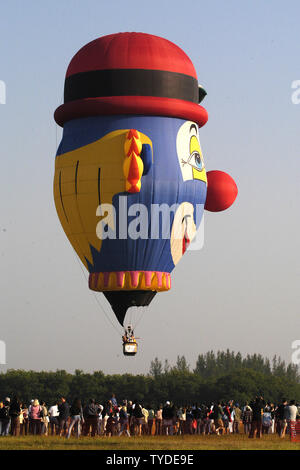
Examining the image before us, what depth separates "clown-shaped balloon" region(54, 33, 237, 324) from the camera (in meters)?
40.4

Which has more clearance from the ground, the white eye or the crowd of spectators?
the white eye

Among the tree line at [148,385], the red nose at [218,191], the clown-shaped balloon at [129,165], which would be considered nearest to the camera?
the clown-shaped balloon at [129,165]

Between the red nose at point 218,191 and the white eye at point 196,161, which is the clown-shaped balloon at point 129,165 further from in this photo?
the red nose at point 218,191

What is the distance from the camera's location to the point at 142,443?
33.3 meters

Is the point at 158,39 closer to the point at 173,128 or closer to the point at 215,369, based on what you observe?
the point at 173,128

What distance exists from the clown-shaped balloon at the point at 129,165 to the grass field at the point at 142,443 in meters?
7.42

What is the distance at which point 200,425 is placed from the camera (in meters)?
42.2

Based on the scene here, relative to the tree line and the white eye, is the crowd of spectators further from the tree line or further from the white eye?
the tree line


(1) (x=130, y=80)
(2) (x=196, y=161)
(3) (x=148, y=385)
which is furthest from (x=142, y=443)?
(3) (x=148, y=385)

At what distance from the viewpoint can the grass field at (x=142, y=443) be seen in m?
31.8

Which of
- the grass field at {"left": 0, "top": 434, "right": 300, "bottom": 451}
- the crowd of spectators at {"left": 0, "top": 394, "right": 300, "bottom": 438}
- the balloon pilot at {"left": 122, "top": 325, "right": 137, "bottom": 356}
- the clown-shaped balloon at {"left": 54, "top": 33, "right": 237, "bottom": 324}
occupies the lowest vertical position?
the grass field at {"left": 0, "top": 434, "right": 300, "bottom": 451}

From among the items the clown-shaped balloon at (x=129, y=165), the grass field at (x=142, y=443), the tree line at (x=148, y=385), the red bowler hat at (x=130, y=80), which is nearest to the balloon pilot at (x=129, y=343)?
the clown-shaped balloon at (x=129, y=165)

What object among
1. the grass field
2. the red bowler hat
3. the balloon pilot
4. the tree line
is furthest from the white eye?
the tree line

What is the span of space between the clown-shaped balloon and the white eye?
0.16 ft
